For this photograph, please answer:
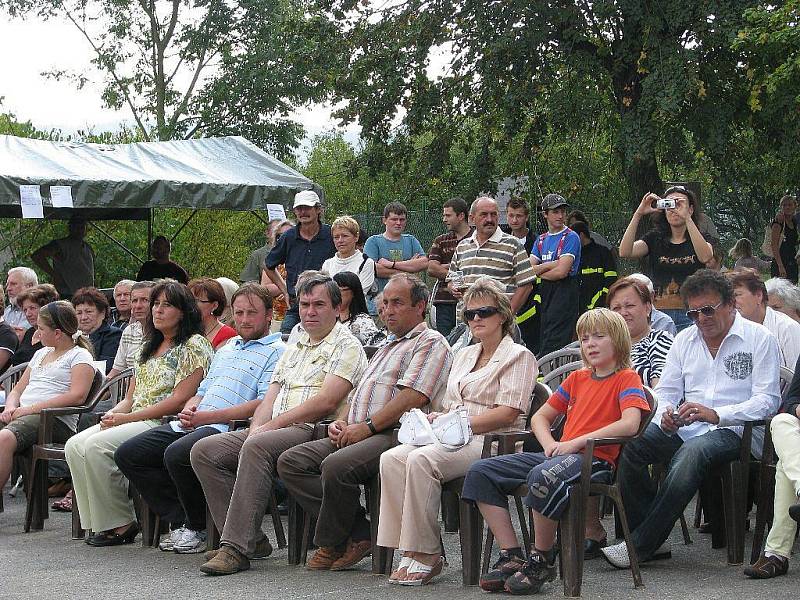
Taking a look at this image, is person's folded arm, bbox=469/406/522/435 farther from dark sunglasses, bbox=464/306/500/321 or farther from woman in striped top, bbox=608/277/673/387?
woman in striped top, bbox=608/277/673/387

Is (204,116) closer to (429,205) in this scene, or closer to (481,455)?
(429,205)

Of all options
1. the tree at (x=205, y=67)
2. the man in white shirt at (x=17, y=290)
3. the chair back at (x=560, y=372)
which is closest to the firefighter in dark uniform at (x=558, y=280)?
the chair back at (x=560, y=372)

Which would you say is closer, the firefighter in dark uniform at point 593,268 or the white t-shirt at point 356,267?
the white t-shirt at point 356,267

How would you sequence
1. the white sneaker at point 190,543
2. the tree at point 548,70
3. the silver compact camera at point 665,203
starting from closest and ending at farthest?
the white sneaker at point 190,543 → the silver compact camera at point 665,203 → the tree at point 548,70

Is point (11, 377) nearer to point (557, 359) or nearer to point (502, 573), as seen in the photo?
point (557, 359)

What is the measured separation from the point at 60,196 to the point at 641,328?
297 inches

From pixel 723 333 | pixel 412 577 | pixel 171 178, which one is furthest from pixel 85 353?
pixel 171 178

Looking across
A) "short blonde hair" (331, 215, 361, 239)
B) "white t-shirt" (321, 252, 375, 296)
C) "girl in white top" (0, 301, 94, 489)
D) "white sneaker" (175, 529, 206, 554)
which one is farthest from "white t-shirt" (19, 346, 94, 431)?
"short blonde hair" (331, 215, 361, 239)

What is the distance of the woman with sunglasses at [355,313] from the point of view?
330 inches

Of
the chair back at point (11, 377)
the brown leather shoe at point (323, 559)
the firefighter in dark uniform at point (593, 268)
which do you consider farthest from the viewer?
the firefighter in dark uniform at point (593, 268)

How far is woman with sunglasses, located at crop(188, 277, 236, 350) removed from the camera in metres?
8.09

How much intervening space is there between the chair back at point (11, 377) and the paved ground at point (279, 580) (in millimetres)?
2213

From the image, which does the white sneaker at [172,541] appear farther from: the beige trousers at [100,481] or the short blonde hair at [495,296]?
the short blonde hair at [495,296]

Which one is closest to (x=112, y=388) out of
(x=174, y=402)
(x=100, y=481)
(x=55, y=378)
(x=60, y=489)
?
(x=55, y=378)
